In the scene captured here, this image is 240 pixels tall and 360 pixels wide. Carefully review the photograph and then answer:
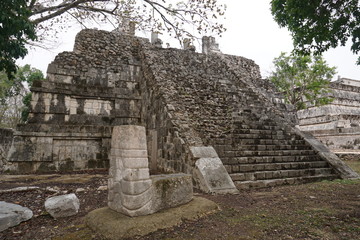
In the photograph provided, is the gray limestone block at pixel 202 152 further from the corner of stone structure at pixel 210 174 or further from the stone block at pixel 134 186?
the stone block at pixel 134 186

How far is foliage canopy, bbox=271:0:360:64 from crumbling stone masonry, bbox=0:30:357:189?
11.5 feet

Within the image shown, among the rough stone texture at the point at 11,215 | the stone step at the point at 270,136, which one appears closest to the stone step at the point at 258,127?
the stone step at the point at 270,136

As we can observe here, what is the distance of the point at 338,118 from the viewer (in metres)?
18.3

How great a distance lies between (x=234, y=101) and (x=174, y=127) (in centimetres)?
416

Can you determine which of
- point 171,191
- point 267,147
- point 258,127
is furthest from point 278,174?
point 171,191

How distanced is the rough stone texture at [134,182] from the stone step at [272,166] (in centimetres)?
303

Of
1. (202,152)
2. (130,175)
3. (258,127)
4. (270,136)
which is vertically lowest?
(130,175)

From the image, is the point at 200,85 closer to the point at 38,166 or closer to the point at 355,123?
the point at 38,166

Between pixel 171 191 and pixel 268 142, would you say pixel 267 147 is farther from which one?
pixel 171 191

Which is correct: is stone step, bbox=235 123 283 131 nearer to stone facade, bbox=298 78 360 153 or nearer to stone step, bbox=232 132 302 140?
stone step, bbox=232 132 302 140

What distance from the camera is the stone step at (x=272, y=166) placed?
20.4ft

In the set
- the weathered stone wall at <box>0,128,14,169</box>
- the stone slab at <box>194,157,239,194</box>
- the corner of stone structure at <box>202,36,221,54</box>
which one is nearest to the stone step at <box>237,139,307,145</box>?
the stone slab at <box>194,157,239,194</box>

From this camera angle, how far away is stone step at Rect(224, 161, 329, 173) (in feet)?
20.4

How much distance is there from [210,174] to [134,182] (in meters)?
2.62
